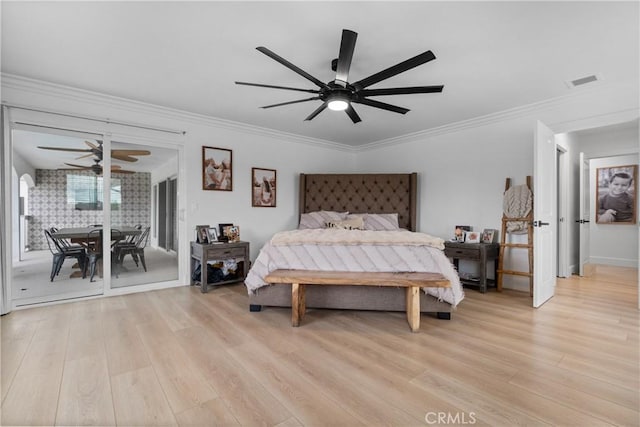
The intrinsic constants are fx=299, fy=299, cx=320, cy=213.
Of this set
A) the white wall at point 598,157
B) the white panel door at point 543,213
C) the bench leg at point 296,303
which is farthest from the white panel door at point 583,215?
the bench leg at point 296,303

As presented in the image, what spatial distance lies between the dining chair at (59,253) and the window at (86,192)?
0.45 m

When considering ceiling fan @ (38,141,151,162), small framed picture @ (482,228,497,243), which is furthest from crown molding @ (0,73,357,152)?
small framed picture @ (482,228,497,243)

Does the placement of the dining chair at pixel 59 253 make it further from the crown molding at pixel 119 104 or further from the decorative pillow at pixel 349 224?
the decorative pillow at pixel 349 224

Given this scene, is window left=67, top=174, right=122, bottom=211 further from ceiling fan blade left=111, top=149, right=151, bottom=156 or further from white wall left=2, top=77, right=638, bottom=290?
white wall left=2, top=77, right=638, bottom=290

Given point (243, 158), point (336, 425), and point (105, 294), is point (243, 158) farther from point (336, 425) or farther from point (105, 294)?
point (336, 425)

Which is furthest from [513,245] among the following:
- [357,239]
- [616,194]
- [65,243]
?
[65,243]

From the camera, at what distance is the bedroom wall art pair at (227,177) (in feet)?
14.8

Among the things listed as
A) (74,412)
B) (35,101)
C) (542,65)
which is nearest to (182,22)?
(35,101)

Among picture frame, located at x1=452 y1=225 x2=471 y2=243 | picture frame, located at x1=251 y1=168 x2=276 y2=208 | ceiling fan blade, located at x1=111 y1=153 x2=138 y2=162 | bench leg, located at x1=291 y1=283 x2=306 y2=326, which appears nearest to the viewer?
bench leg, located at x1=291 y1=283 x2=306 y2=326

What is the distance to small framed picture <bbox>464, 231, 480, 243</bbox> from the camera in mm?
4306

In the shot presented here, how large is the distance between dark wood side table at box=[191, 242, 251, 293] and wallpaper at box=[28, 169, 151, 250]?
93 cm

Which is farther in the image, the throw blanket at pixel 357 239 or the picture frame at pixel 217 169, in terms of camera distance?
the picture frame at pixel 217 169

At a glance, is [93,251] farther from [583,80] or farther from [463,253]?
[583,80]

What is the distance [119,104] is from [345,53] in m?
3.18
